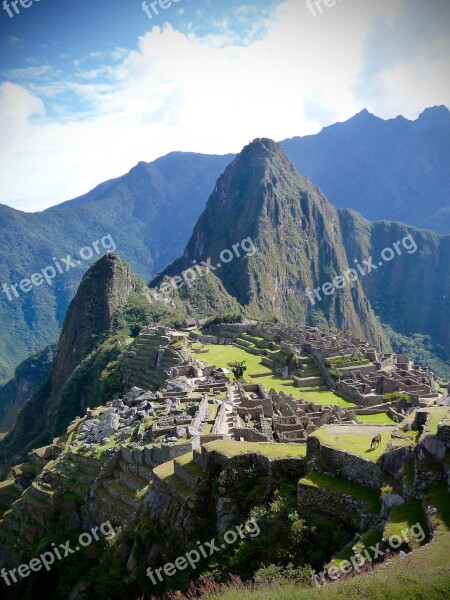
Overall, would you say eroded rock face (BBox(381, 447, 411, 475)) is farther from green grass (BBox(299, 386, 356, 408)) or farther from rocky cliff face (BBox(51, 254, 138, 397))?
rocky cliff face (BBox(51, 254, 138, 397))

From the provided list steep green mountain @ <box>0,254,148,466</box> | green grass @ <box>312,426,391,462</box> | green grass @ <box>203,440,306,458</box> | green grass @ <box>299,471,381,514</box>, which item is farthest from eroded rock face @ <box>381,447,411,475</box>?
steep green mountain @ <box>0,254,148,466</box>

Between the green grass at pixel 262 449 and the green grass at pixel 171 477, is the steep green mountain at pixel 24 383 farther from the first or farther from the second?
the green grass at pixel 262 449

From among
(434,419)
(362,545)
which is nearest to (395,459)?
(434,419)

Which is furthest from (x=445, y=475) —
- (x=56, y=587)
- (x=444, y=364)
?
(x=444, y=364)

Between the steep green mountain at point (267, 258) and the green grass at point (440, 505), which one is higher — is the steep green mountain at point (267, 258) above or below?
A: above

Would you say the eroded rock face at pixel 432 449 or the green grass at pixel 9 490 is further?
the green grass at pixel 9 490

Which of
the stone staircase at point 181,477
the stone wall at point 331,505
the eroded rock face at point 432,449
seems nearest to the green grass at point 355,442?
the stone wall at point 331,505

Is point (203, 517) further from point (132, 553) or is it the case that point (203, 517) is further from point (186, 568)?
point (132, 553)
